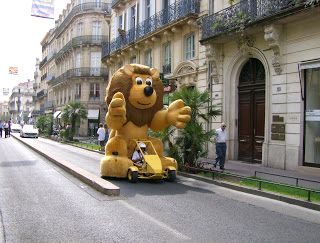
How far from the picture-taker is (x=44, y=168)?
16250mm

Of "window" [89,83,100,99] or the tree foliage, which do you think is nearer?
the tree foliage

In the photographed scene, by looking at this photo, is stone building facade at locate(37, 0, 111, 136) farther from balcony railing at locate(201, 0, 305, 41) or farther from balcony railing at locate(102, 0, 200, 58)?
balcony railing at locate(201, 0, 305, 41)

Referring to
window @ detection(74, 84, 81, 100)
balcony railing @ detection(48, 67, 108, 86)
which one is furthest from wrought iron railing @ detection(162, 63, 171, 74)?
window @ detection(74, 84, 81, 100)

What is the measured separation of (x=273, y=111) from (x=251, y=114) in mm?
2229

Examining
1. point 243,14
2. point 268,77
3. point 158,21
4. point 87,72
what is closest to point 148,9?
point 158,21

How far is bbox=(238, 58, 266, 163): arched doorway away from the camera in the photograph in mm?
19469

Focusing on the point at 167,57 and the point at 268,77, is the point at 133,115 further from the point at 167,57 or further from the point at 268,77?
the point at 167,57

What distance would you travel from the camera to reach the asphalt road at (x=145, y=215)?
23.0ft

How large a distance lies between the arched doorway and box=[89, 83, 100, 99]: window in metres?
36.5

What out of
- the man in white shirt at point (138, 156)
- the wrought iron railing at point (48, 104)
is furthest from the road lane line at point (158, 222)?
the wrought iron railing at point (48, 104)

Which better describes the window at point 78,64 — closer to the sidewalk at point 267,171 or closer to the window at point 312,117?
the sidewalk at point 267,171

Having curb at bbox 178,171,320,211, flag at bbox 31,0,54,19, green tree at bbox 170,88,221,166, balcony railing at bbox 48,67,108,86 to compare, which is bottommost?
curb at bbox 178,171,320,211

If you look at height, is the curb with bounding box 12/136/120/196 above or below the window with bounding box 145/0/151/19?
below

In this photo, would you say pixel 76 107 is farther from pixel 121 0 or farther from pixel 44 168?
pixel 44 168
